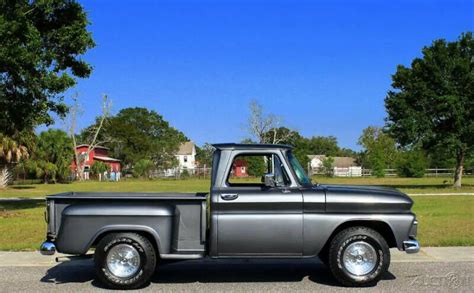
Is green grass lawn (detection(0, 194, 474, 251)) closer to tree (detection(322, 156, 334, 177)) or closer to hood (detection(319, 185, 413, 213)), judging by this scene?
hood (detection(319, 185, 413, 213))

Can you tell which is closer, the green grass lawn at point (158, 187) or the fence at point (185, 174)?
the green grass lawn at point (158, 187)

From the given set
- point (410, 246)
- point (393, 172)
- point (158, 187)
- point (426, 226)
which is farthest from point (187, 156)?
point (410, 246)

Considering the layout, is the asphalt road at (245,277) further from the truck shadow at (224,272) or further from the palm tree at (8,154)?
the palm tree at (8,154)

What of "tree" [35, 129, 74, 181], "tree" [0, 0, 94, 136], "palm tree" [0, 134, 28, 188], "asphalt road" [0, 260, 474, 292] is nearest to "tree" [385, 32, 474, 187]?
"tree" [0, 0, 94, 136]

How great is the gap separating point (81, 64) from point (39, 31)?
5.43ft

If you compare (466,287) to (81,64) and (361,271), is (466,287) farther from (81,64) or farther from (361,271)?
(81,64)

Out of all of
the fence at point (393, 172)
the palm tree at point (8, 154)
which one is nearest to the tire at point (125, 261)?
the palm tree at point (8, 154)

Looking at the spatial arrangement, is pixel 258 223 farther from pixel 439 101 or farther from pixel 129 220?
pixel 439 101

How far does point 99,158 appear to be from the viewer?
84250 millimetres

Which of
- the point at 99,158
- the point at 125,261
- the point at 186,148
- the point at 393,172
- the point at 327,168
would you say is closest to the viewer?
the point at 125,261

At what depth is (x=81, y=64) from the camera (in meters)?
18.2

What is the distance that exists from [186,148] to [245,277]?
108 m

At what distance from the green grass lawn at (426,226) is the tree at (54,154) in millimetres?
35070

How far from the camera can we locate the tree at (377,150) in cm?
7319
